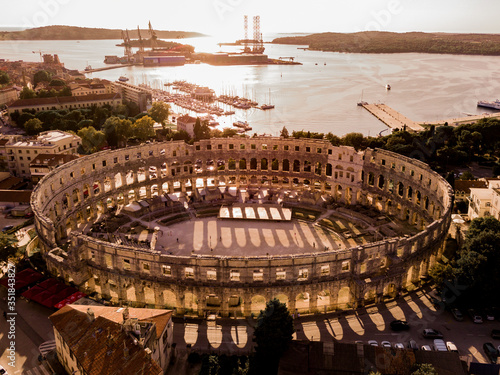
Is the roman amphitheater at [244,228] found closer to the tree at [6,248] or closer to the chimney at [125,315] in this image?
the tree at [6,248]

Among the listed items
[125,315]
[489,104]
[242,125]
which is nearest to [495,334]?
[125,315]

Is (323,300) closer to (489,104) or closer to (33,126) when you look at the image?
(33,126)

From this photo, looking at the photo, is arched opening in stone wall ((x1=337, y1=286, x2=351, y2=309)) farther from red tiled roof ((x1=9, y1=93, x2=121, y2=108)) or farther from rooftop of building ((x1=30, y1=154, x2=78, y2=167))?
red tiled roof ((x1=9, y1=93, x2=121, y2=108))

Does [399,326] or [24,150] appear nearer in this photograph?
[399,326]

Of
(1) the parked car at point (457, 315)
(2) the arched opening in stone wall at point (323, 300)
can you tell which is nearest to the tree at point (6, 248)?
(2) the arched opening in stone wall at point (323, 300)

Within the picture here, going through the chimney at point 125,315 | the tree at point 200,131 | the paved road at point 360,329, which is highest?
the tree at point 200,131
